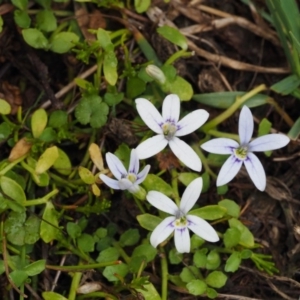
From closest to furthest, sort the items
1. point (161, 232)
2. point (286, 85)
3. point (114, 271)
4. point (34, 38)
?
point (161, 232), point (114, 271), point (34, 38), point (286, 85)

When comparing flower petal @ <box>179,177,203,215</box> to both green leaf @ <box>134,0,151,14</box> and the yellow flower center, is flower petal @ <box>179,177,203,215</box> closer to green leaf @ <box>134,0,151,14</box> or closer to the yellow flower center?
the yellow flower center

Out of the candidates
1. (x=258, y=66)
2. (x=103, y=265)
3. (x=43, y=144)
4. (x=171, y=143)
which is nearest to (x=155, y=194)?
(x=171, y=143)

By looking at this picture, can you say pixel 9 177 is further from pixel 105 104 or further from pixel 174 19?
pixel 174 19

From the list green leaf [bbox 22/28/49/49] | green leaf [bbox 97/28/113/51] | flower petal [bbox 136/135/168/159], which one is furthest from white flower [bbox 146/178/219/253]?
green leaf [bbox 22/28/49/49]

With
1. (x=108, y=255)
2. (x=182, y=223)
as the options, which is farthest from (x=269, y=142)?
(x=108, y=255)

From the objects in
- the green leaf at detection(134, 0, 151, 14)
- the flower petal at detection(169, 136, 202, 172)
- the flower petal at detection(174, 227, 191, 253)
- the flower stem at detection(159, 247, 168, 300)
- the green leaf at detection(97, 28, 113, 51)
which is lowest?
the flower stem at detection(159, 247, 168, 300)

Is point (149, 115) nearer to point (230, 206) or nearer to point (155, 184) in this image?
point (155, 184)
